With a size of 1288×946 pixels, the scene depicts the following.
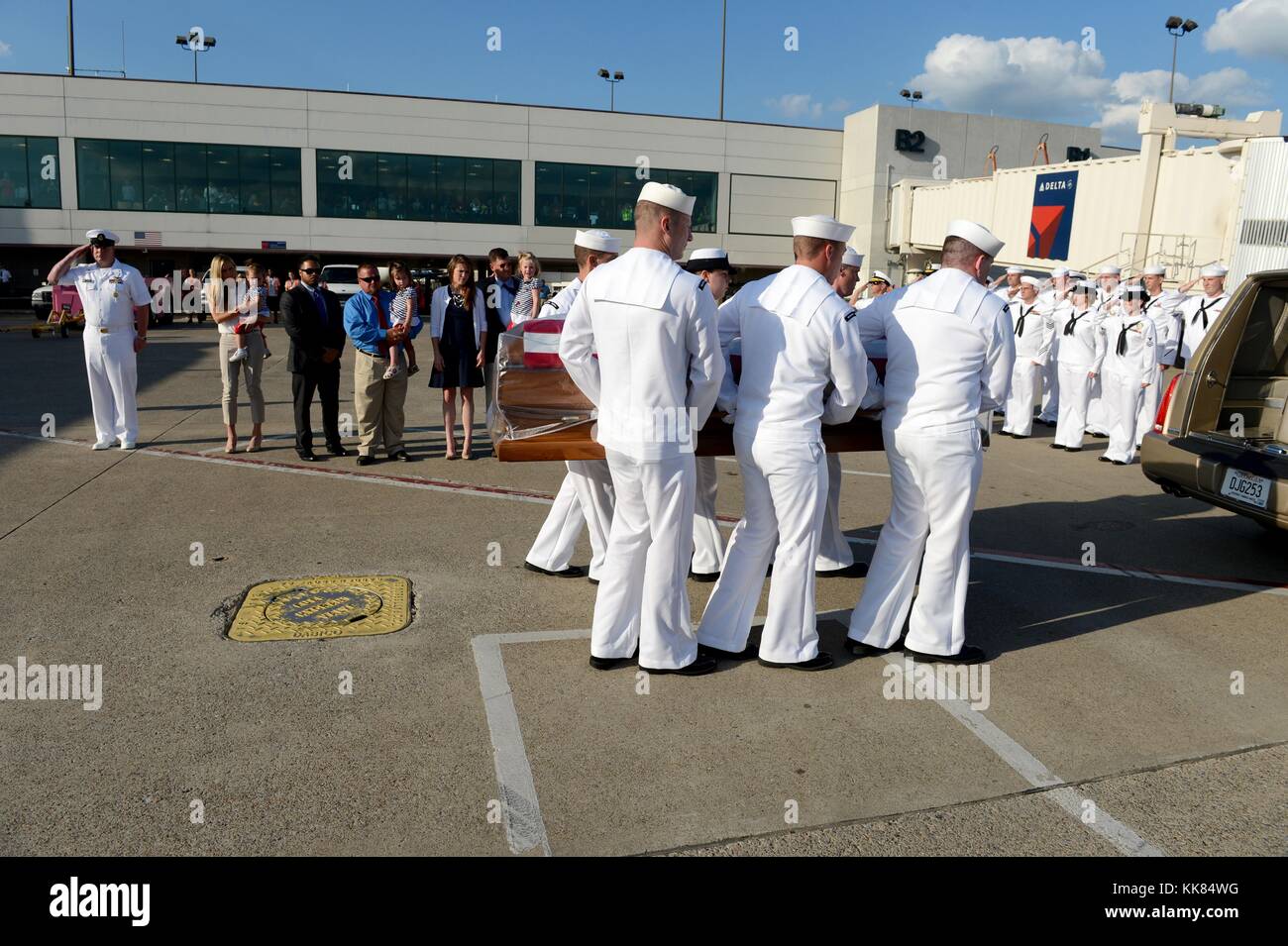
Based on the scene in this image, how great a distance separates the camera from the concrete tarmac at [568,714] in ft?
11.3

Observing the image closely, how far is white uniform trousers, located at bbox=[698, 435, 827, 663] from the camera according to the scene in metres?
4.71

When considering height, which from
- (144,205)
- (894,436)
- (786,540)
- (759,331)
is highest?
(144,205)

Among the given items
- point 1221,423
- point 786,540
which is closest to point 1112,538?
point 1221,423

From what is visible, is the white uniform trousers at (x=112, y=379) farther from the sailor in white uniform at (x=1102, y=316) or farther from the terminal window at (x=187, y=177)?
the terminal window at (x=187, y=177)

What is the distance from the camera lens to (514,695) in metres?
4.51

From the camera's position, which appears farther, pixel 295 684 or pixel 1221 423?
pixel 1221 423

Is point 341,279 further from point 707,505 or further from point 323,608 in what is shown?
point 323,608

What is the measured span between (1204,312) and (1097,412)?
1731mm

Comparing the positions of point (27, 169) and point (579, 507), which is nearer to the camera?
point (579, 507)

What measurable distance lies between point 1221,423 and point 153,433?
10394mm

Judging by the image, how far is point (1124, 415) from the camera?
1098cm

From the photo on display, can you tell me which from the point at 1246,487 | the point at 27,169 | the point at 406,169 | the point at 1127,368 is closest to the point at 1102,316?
the point at 1127,368
